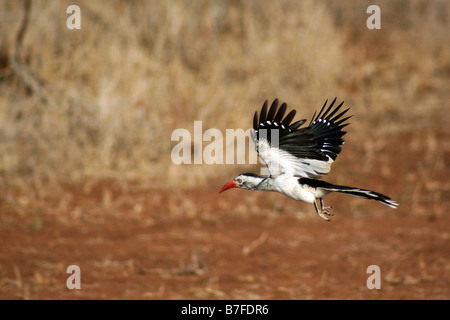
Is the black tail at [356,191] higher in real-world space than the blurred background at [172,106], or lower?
lower

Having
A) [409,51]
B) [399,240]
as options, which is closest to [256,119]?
[399,240]

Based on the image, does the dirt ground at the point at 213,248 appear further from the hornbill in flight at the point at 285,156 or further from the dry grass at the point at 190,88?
the hornbill in flight at the point at 285,156

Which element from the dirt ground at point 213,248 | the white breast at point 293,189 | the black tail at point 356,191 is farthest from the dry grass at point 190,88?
the white breast at point 293,189

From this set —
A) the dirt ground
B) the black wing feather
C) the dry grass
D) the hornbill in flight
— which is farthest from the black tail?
the dry grass

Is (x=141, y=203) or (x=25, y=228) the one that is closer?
(x=25, y=228)

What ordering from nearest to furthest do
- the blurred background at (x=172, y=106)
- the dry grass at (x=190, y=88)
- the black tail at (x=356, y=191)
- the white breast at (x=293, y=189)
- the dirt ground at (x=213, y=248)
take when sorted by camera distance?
the black tail at (x=356, y=191), the white breast at (x=293, y=189), the dirt ground at (x=213, y=248), the blurred background at (x=172, y=106), the dry grass at (x=190, y=88)

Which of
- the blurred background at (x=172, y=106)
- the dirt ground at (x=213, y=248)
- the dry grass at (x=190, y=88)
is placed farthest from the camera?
the dry grass at (x=190, y=88)

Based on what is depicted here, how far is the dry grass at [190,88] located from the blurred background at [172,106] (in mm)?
21

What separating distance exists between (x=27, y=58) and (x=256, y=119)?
7.25 meters

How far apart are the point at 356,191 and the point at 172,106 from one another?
7.17m

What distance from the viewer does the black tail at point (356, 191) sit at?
287 centimetres

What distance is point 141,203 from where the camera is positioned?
8.05 metres

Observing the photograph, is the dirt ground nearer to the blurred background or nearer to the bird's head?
the blurred background

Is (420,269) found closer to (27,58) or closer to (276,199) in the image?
(276,199)
